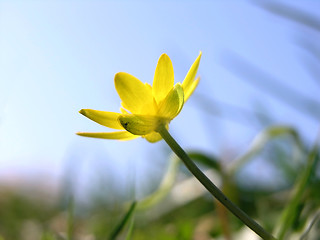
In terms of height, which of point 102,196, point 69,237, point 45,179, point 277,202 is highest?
point 69,237

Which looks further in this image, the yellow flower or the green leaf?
the green leaf

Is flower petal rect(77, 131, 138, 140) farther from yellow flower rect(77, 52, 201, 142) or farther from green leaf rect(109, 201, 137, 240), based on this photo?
green leaf rect(109, 201, 137, 240)

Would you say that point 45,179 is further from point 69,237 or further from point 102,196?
point 69,237

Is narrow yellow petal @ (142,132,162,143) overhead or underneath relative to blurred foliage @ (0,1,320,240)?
overhead

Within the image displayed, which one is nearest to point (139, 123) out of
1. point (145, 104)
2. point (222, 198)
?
point (145, 104)

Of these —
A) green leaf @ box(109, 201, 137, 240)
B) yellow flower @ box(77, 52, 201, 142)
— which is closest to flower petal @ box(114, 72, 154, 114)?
yellow flower @ box(77, 52, 201, 142)

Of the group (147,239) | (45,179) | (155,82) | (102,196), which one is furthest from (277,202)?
(45,179)

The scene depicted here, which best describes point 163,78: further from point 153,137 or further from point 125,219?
point 125,219
